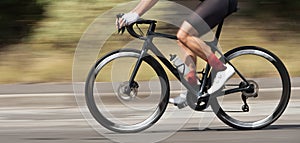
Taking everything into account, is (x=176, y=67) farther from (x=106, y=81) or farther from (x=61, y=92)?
(x=61, y=92)

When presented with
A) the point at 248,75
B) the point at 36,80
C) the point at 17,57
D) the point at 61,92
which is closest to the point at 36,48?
the point at 17,57

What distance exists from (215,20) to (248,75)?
970mm

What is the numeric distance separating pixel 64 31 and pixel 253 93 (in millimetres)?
4351

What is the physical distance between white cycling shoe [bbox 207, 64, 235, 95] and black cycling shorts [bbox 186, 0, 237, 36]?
0.38 meters

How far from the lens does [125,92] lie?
6195 millimetres

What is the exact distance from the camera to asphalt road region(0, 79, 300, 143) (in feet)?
20.8

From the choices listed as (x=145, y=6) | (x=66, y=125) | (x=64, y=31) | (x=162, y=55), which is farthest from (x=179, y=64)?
(x=64, y=31)

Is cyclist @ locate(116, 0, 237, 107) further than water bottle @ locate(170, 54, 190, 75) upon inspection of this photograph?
No

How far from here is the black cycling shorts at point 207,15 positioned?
614cm

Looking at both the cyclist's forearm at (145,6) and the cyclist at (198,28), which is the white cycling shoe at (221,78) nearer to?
the cyclist at (198,28)

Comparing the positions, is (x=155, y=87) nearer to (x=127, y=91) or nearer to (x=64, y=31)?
(x=127, y=91)

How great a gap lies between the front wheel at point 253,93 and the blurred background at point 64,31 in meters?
2.76

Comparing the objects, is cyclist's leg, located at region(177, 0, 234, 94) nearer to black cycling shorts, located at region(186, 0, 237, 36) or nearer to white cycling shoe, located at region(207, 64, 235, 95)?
black cycling shorts, located at region(186, 0, 237, 36)

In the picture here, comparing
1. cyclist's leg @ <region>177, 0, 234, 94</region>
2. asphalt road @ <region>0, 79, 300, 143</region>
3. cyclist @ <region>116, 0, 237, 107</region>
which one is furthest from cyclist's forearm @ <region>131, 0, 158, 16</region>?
asphalt road @ <region>0, 79, 300, 143</region>
